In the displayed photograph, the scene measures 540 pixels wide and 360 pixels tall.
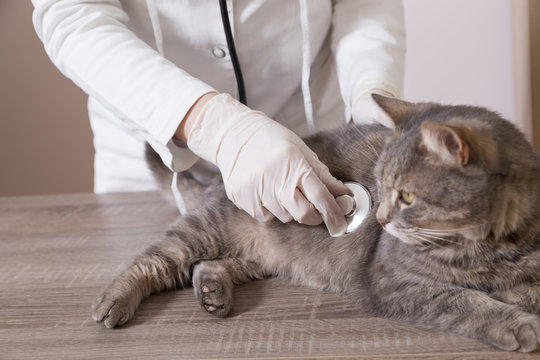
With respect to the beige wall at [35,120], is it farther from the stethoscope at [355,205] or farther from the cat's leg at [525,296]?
the cat's leg at [525,296]

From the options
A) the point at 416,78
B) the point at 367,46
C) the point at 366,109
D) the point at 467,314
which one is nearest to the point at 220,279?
the point at 467,314

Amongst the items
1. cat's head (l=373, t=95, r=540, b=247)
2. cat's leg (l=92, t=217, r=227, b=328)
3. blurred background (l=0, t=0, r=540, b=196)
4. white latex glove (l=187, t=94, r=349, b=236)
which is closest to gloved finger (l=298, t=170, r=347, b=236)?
white latex glove (l=187, t=94, r=349, b=236)

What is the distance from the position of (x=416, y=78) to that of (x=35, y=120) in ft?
6.17

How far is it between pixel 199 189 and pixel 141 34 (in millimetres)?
438

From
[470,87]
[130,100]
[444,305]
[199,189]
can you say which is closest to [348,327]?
[444,305]

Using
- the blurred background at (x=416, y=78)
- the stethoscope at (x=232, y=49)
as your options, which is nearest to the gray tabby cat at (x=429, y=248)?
the stethoscope at (x=232, y=49)

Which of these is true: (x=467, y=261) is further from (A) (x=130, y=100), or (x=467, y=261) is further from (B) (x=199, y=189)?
(B) (x=199, y=189)

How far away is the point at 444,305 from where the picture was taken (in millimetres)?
1005

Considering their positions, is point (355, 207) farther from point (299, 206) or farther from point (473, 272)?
point (473, 272)

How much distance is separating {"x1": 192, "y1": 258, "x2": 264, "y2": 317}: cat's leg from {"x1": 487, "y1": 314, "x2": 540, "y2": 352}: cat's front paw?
0.44m

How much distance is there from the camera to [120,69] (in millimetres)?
1279

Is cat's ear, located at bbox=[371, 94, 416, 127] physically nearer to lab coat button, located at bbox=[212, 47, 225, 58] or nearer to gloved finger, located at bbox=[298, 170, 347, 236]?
gloved finger, located at bbox=[298, 170, 347, 236]

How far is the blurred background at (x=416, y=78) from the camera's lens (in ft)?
9.38

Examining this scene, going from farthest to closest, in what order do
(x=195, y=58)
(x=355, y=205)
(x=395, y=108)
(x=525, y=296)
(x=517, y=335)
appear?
(x=195, y=58), (x=355, y=205), (x=395, y=108), (x=525, y=296), (x=517, y=335)
